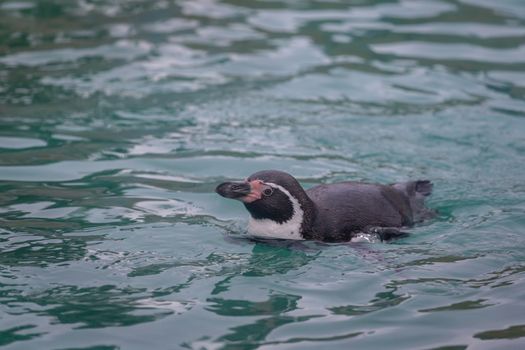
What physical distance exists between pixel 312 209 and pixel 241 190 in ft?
2.26

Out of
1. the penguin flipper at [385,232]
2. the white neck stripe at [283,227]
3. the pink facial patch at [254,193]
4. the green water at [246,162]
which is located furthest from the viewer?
the penguin flipper at [385,232]

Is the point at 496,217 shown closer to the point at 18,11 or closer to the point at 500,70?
the point at 500,70

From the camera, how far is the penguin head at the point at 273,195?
798 cm

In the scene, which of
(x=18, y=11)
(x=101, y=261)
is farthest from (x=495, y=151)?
(x=18, y=11)

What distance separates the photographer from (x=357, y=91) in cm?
1312

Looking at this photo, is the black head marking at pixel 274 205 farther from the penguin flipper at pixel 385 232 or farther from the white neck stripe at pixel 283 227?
the penguin flipper at pixel 385 232

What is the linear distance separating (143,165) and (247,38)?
5.62m

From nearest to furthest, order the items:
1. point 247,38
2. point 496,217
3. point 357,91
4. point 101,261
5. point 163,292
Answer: point 163,292, point 101,261, point 496,217, point 357,91, point 247,38

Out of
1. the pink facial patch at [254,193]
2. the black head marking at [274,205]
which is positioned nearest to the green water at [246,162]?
the black head marking at [274,205]

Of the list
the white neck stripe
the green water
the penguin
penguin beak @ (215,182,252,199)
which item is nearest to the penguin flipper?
the penguin

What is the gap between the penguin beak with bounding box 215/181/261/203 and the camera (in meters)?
7.87

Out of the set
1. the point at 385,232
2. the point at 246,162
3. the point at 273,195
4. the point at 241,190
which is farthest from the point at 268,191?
the point at 246,162

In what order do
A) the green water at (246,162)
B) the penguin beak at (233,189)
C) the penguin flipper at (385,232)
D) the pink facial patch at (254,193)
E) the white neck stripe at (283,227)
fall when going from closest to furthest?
1. the green water at (246,162)
2. the penguin beak at (233,189)
3. the pink facial patch at (254,193)
4. the white neck stripe at (283,227)
5. the penguin flipper at (385,232)

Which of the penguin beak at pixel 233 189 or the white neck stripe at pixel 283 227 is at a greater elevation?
the penguin beak at pixel 233 189
